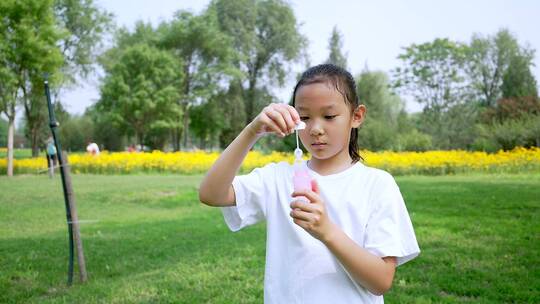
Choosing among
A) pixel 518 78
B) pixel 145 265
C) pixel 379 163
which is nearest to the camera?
pixel 145 265

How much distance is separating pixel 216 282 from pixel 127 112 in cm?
2614

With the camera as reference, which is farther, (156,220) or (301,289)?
(156,220)

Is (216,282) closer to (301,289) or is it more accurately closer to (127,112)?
(301,289)

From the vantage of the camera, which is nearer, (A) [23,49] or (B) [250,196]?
(B) [250,196]

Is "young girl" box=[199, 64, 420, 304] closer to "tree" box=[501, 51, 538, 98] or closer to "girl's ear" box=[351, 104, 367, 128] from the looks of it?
"girl's ear" box=[351, 104, 367, 128]

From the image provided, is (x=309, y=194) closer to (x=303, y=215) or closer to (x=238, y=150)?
(x=303, y=215)

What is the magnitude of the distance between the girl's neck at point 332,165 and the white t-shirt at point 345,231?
0.04 m

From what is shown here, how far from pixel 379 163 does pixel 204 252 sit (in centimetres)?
1011

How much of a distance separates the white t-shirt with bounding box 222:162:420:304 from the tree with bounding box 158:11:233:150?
29.0 meters

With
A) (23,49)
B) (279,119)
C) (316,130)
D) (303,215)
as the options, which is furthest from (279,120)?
(23,49)

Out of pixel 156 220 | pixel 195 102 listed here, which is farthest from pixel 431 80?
pixel 156 220

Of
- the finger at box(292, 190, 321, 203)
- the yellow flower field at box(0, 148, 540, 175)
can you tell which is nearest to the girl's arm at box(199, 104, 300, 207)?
the finger at box(292, 190, 321, 203)

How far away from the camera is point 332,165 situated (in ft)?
5.06

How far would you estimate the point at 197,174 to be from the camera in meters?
15.8
